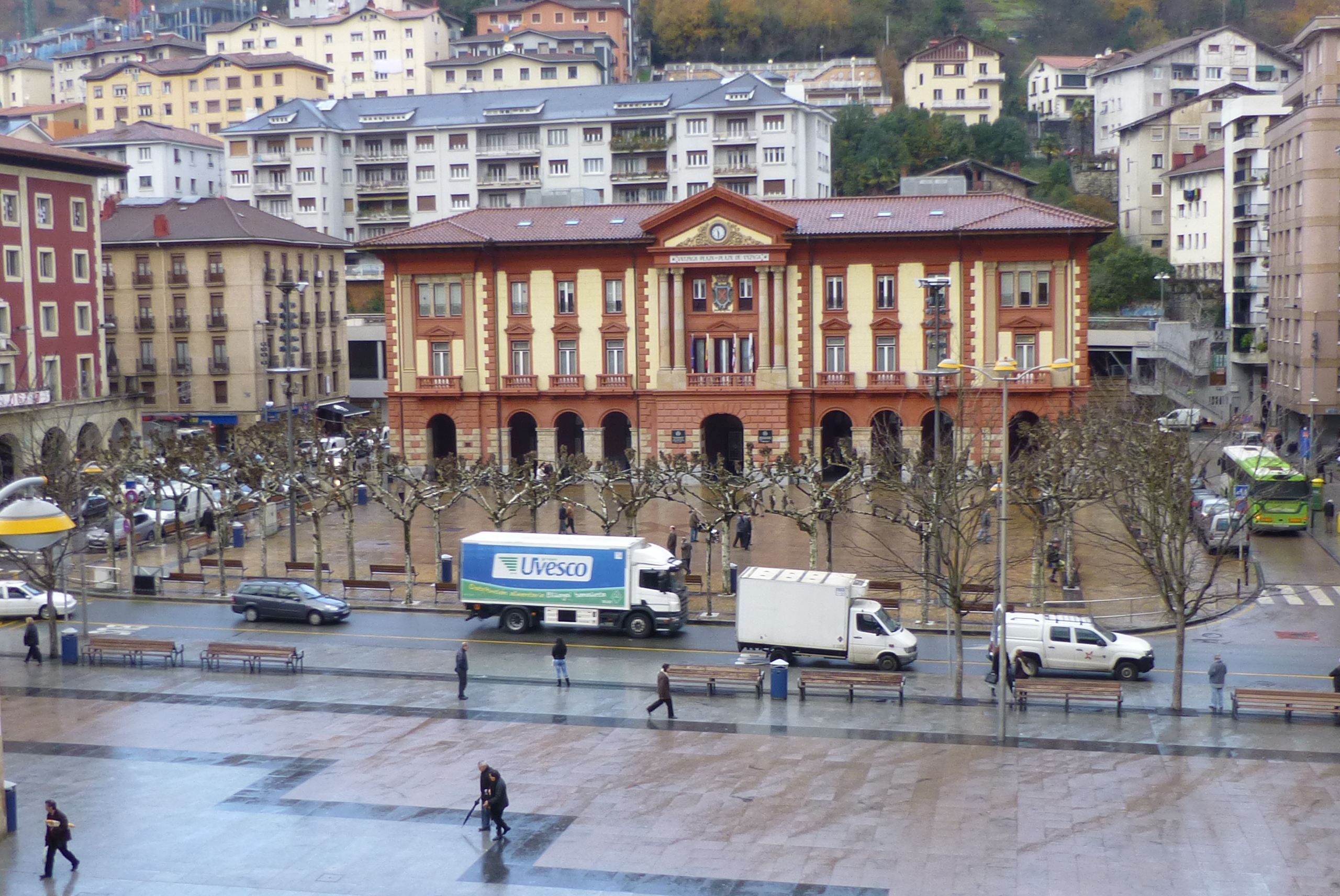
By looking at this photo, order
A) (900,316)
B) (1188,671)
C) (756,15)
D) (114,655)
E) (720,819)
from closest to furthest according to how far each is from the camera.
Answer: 1. (720,819)
2. (1188,671)
3. (114,655)
4. (900,316)
5. (756,15)

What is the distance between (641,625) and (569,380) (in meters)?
30.0

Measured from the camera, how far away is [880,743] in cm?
2864

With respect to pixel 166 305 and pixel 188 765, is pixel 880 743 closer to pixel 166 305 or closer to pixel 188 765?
pixel 188 765

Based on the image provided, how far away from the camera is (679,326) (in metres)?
66.2

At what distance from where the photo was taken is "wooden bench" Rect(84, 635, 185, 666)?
1433 inches

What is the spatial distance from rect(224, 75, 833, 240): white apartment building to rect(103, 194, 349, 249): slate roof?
16559 millimetres

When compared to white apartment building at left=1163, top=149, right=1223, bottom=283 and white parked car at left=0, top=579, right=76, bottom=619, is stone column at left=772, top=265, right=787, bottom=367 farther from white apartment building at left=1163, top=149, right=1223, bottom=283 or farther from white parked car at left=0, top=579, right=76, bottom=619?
white apartment building at left=1163, top=149, right=1223, bottom=283

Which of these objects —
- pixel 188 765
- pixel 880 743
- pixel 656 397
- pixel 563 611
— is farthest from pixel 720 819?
pixel 656 397

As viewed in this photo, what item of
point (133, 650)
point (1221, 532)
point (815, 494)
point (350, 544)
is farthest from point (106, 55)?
point (1221, 532)

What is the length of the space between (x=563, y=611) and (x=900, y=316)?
1224 inches

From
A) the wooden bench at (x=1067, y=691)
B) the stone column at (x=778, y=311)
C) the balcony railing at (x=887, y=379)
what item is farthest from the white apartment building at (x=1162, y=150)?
the wooden bench at (x=1067, y=691)

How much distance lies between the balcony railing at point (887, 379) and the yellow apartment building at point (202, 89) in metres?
78.1

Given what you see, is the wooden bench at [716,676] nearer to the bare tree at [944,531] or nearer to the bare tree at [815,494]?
the bare tree at [944,531]

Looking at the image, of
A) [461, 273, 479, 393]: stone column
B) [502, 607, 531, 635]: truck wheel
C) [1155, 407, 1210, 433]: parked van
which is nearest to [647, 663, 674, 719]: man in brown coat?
[502, 607, 531, 635]: truck wheel
